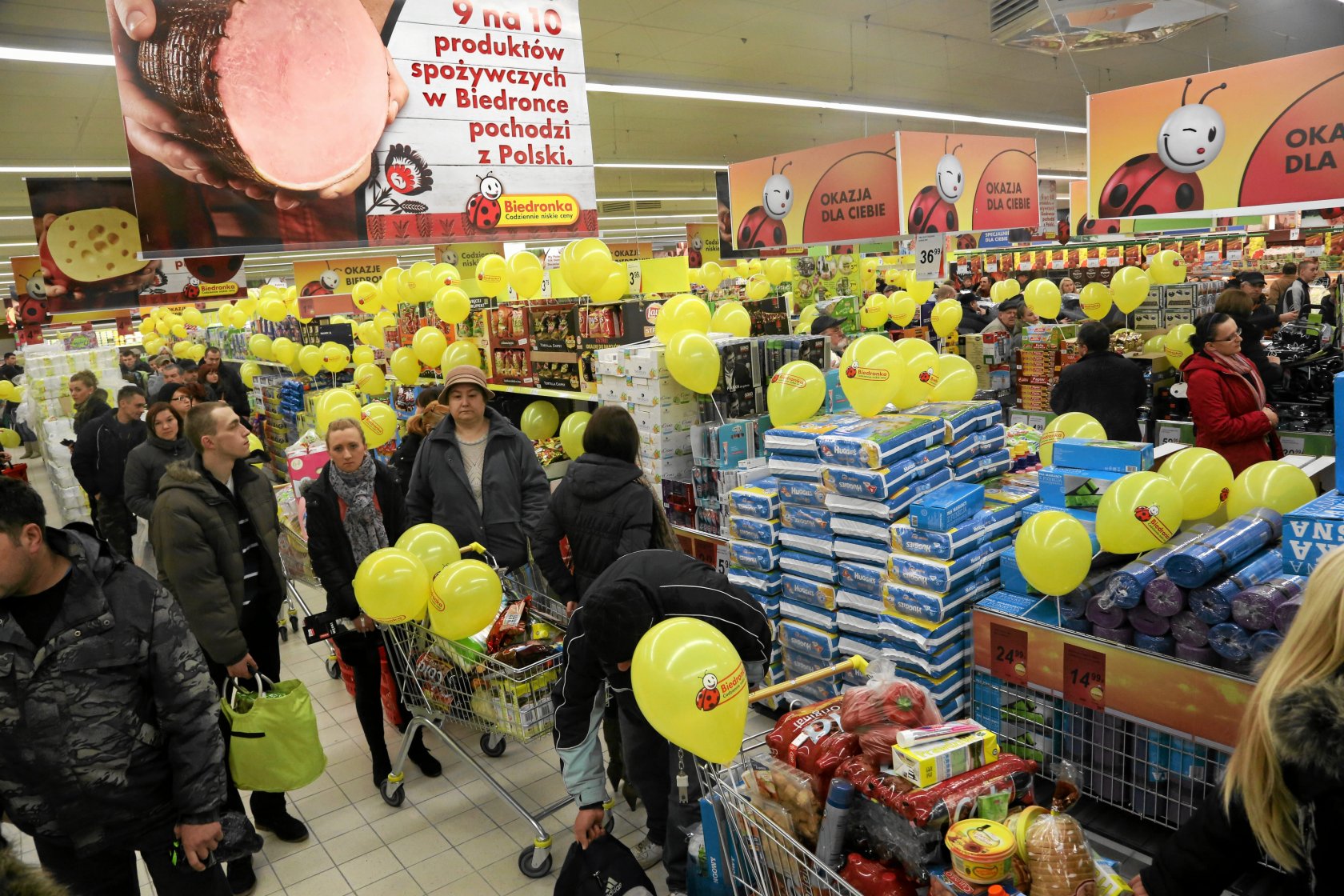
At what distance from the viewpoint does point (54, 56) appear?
763 cm

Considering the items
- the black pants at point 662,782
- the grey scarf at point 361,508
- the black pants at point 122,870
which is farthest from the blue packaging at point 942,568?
the black pants at point 122,870

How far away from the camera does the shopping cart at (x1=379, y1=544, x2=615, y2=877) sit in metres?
3.34

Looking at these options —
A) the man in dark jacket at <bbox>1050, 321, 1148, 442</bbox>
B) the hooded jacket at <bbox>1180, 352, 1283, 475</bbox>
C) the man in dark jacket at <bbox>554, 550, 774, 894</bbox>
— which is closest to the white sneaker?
the man in dark jacket at <bbox>554, 550, 774, 894</bbox>

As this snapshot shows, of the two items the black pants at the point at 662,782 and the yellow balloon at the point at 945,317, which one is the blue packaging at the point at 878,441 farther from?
the yellow balloon at the point at 945,317

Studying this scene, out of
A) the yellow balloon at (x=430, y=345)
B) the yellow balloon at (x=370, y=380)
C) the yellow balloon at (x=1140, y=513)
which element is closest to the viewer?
the yellow balloon at (x=1140, y=513)

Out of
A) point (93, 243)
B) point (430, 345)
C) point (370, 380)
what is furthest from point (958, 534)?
point (93, 243)

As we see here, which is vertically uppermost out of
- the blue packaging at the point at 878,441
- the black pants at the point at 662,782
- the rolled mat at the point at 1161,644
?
the blue packaging at the point at 878,441

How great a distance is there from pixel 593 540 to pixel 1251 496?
2.51m

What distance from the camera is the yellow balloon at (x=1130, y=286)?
733 cm

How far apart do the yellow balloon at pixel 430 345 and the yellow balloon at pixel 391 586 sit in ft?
13.3

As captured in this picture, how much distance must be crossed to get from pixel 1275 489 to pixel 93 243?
9.25 metres

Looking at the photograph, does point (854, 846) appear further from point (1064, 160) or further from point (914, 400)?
point (1064, 160)

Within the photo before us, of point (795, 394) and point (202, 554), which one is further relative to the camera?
point (795, 394)

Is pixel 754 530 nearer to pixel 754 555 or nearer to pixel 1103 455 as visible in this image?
pixel 754 555
